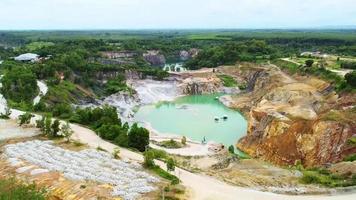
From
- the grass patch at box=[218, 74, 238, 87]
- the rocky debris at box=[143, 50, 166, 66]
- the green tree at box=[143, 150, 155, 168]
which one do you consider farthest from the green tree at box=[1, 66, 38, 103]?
the rocky debris at box=[143, 50, 166, 66]

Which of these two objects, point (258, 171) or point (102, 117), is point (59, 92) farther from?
point (258, 171)

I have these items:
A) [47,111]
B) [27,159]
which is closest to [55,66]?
[47,111]

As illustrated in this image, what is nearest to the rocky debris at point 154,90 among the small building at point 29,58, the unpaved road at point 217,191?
the small building at point 29,58

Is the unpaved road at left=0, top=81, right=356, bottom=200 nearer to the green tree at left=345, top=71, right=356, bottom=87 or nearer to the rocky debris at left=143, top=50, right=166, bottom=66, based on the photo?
the green tree at left=345, top=71, right=356, bottom=87

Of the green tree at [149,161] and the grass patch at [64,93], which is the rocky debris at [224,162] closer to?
the green tree at [149,161]

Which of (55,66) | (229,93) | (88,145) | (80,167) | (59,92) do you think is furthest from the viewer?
(229,93)

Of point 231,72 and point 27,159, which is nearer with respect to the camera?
Answer: point 27,159
